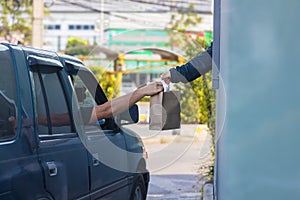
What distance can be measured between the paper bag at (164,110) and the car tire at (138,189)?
8.74ft

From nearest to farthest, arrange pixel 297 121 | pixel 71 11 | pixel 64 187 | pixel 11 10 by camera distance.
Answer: pixel 297 121
pixel 64 187
pixel 11 10
pixel 71 11

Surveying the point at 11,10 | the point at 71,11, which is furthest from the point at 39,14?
the point at 71,11

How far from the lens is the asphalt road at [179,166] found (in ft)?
32.1

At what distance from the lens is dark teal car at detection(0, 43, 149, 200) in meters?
4.39

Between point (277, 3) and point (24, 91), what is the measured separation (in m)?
2.30

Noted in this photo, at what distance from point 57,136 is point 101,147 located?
0.92 m

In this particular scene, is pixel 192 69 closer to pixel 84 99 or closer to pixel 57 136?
pixel 57 136

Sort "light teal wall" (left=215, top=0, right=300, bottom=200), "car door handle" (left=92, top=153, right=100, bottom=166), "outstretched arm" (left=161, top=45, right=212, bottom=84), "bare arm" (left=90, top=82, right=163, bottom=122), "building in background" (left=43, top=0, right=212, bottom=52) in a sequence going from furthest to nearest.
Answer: "building in background" (left=43, top=0, right=212, bottom=52) → "car door handle" (left=92, top=153, right=100, bottom=166) → "outstretched arm" (left=161, top=45, right=212, bottom=84) → "bare arm" (left=90, top=82, right=163, bottom=122) → "light teal wall" (left=215, top=0, right=300, bottom=200)

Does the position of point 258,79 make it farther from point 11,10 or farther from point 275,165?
point 11,10

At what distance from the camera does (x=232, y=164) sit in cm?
295

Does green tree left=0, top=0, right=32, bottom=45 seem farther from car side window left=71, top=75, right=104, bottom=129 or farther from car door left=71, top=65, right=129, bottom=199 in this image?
car side window left=71, top=75, right=104, bottom=129

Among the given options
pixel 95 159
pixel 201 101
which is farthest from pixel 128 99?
pixel 201 101

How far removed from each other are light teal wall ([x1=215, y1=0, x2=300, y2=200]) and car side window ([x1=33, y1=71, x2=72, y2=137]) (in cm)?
223

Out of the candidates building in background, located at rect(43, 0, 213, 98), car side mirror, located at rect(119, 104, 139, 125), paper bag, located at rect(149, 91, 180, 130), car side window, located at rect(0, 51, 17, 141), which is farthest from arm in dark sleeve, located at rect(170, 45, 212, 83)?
building in background, located at rect(43, 0, 213, 98)
